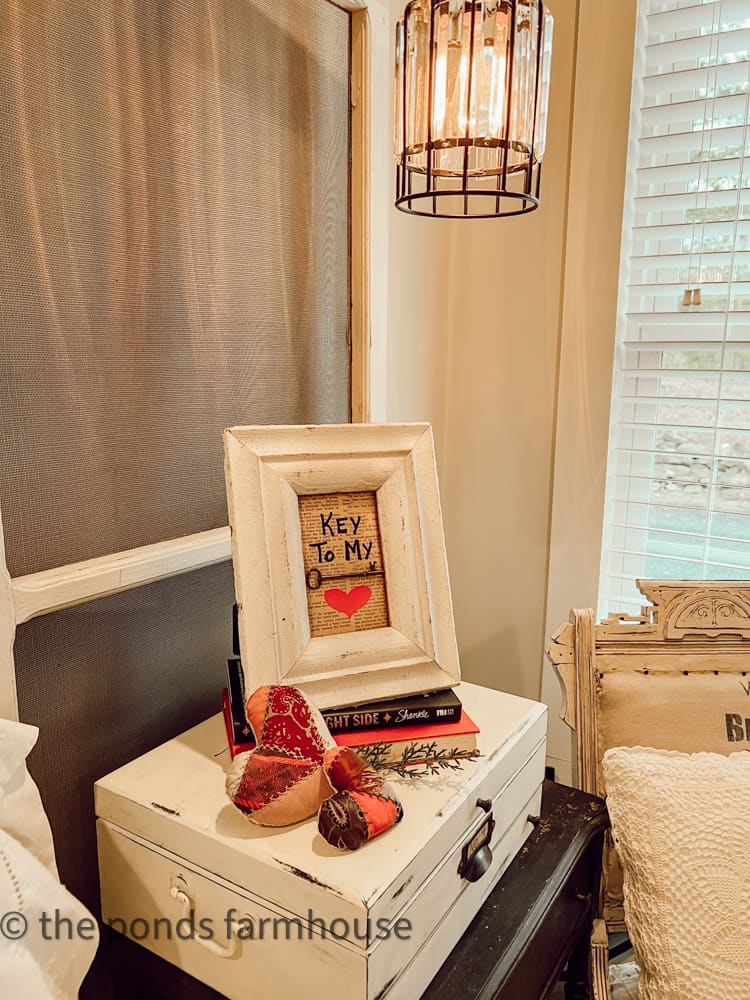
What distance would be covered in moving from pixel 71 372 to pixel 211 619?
1.33 ft

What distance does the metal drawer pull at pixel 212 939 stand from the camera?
0.71m

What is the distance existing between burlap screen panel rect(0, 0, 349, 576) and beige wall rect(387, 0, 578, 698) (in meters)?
0.35

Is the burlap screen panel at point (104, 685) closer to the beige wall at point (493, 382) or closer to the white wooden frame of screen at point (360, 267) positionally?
the white wooden frame of screen at point (360, 267)

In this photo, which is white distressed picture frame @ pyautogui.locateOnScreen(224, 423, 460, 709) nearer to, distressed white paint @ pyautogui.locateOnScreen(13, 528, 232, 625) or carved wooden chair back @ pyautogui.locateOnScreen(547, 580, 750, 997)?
distressed white paint @ pyautogui.locateOnScreen(13, 528, 232, 625)

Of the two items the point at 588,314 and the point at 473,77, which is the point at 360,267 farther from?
the point at 588,314

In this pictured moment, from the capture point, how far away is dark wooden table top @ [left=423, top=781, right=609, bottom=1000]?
0.75 m

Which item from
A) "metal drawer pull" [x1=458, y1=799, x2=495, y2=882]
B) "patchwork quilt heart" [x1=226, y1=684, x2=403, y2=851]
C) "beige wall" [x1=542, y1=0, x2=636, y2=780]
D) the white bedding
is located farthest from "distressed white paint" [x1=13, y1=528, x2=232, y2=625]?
"beige wall" [x1=542, y1=0, x2=636, y2=780]

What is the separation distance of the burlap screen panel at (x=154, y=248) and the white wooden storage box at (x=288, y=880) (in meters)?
0.29

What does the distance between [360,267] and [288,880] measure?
2.99ft

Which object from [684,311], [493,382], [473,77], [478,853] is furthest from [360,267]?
[478,853]

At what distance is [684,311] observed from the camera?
1.39 metres

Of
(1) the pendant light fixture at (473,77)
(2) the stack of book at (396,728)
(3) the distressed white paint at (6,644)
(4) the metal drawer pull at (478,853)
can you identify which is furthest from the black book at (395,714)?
(1) the pendant light fixture at (473,77)

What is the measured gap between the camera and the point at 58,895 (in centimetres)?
62

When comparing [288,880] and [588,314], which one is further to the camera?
[588,314]
